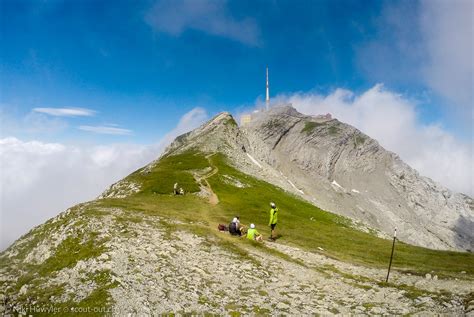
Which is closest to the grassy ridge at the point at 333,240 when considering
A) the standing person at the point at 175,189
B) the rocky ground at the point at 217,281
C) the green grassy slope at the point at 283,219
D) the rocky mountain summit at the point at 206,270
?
the green grassy slope at the point at 283,219

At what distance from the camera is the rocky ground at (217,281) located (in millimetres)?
19016

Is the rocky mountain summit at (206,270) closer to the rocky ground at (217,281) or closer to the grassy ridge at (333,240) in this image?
the rocky ground at (217,281)

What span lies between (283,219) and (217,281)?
33550mm

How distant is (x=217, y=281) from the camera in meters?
22.7

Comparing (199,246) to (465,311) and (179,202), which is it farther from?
(179,202)

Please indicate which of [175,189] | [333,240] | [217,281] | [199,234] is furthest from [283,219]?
[217,281]

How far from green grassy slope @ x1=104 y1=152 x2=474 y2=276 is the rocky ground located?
6583 mm

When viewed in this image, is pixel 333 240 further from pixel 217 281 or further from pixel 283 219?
pixel 217 281

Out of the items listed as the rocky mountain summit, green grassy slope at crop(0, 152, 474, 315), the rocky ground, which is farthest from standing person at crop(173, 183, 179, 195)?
the rocky ground

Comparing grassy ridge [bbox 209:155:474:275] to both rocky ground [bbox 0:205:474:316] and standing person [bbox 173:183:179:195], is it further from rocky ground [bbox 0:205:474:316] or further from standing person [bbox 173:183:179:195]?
standing person [bbox 173:183:179:195]

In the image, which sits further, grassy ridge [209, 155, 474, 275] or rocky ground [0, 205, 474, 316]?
grassy ridge [209, 155, 474, 275]

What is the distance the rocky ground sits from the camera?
1902 cm

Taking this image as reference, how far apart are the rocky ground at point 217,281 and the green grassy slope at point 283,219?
658cm

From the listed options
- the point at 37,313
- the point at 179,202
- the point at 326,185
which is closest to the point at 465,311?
the point at 37,313
